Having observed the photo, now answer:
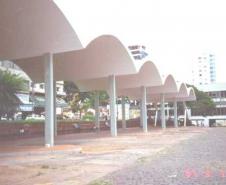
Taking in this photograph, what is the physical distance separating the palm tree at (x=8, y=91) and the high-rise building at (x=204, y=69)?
130m

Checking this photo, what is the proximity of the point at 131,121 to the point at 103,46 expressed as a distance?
33.6 metres

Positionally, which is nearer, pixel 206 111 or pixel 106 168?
pixel 106 168

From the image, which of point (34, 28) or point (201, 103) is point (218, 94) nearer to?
point (201, 103)

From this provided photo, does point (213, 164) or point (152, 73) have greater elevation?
point (152, 73)

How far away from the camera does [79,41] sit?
18641mm

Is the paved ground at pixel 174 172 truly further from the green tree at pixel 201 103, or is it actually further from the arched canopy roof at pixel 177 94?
the green tree at pixel 201 103

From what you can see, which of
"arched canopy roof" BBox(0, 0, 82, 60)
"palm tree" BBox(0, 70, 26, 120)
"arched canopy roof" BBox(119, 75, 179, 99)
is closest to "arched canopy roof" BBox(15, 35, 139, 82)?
"palm tree" BBox(0, 70, 26, 120)

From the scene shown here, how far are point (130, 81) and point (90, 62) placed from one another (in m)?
11.0

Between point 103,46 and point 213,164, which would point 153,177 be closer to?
point 213,164

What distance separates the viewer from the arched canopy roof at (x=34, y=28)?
1689cm

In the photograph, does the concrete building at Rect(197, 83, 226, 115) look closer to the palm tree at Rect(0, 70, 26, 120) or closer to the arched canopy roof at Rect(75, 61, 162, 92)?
the arched canopy roof at Rect(75, 61, 162, 92)

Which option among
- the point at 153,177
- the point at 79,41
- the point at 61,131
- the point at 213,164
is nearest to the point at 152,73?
the point at 61,131

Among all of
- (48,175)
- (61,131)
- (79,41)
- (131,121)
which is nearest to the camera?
(48,175)

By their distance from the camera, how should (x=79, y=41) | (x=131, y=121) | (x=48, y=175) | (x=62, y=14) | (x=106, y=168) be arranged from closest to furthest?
(x=48, y=175), (x=106, y=168), (x=62, y=14), (x=79, y=41), (x=131, y=121)
